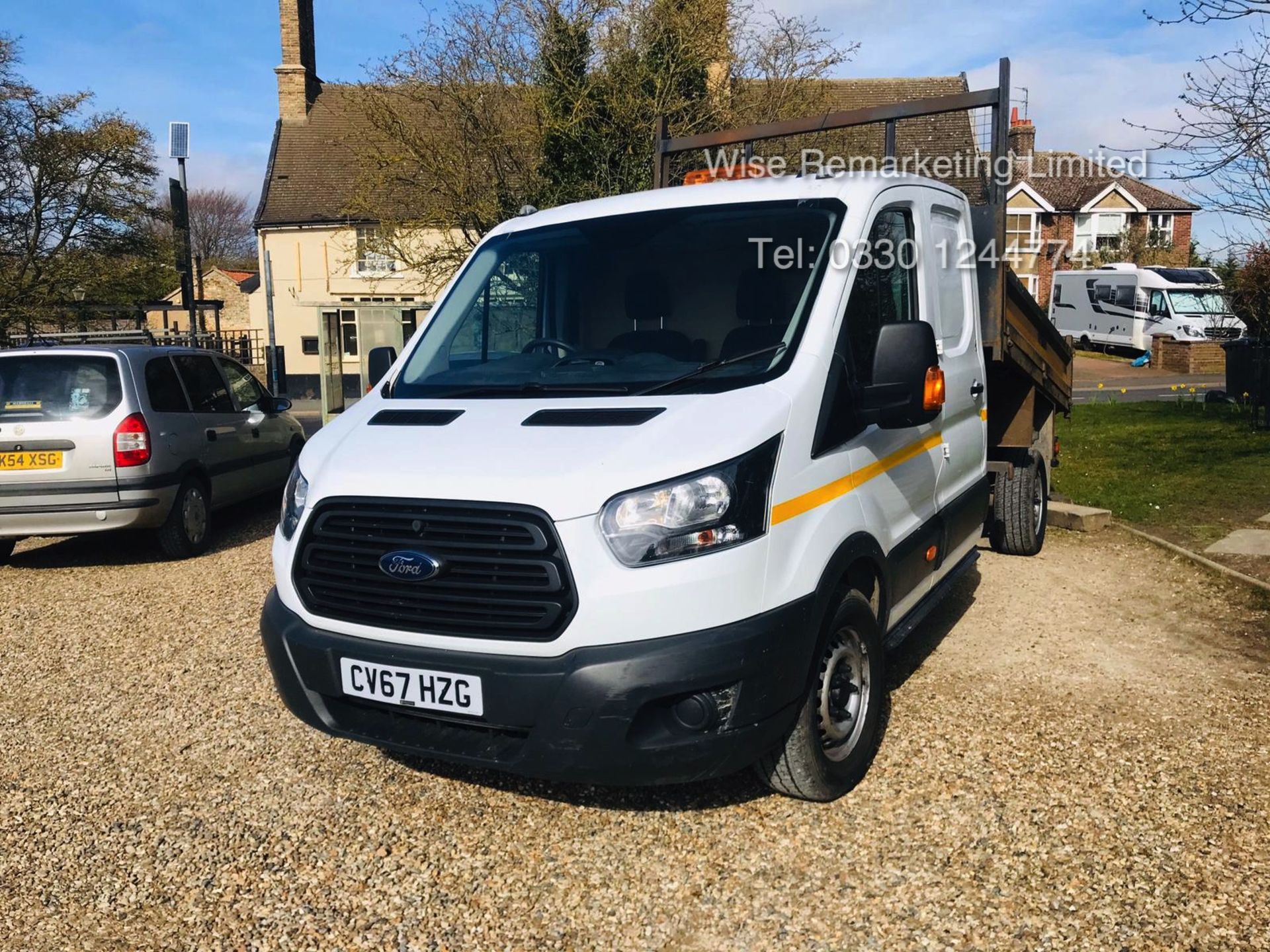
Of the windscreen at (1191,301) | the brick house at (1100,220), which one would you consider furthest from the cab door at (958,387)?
the brick house at (1100,220)

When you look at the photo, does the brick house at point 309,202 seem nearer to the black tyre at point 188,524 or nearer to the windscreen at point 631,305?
the black tyre at point 188,524

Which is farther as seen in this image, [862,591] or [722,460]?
[862,591]

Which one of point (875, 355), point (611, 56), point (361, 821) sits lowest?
point (361, 821)

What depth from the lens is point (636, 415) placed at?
3328mm

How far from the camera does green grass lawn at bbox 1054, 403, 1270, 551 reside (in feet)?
28.7

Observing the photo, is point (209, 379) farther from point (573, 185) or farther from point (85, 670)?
point (573, 185)

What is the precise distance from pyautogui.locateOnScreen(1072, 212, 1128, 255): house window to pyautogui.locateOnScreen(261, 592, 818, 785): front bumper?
50.7m

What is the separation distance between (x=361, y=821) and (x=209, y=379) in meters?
6.35

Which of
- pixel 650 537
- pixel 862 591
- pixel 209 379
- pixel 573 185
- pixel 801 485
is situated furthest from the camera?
pixel 573 185

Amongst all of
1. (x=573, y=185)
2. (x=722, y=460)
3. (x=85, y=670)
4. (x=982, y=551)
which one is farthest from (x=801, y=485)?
(x=573, y=185)

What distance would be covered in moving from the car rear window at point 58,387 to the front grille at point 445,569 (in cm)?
518

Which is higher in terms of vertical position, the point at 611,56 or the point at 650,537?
the point at 611,56

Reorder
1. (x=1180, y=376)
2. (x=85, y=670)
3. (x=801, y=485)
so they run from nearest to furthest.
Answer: (x=801, y=485) < (x=85, y=670) < (x=1180, y=376)

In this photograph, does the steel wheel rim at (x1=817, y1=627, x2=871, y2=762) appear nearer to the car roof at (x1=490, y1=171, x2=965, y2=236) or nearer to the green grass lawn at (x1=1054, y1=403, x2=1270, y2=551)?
the car roof at (x1=490, y1=171, x2=965, y2=236)
